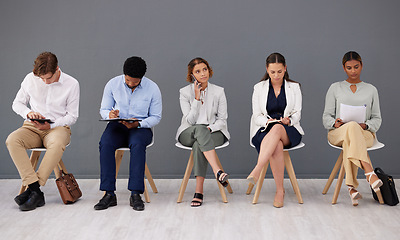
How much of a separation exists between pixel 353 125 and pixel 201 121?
1.30m

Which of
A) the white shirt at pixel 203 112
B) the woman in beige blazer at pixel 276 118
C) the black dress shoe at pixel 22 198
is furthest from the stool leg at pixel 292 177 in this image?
the black dress shoe at pixel 22 198

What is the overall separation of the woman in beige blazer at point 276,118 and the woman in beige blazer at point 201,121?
32cm

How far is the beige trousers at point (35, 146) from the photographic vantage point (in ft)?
13.3

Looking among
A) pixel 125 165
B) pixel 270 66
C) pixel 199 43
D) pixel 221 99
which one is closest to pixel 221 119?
pixel 221 99

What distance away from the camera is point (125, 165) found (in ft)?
17.0

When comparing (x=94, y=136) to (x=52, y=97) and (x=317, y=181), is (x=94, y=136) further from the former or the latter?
(x=317, y=181)

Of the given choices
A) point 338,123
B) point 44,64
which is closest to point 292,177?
point 338,123

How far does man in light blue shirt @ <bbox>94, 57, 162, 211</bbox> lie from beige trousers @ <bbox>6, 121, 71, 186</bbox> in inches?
15.3

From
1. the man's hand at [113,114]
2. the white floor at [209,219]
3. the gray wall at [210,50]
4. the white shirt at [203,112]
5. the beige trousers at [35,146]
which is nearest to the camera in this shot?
the white floor at [209,219]

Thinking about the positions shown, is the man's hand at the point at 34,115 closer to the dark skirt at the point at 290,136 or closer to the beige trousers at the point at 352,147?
the dark skirt at the point at 290,136

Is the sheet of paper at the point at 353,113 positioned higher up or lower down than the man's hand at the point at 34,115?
higher up

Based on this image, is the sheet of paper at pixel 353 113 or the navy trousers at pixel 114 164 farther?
the sheet of paper at pixel 353 113

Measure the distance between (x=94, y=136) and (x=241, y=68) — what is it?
5.54ft

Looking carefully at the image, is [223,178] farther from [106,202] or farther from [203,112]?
[106,202]
